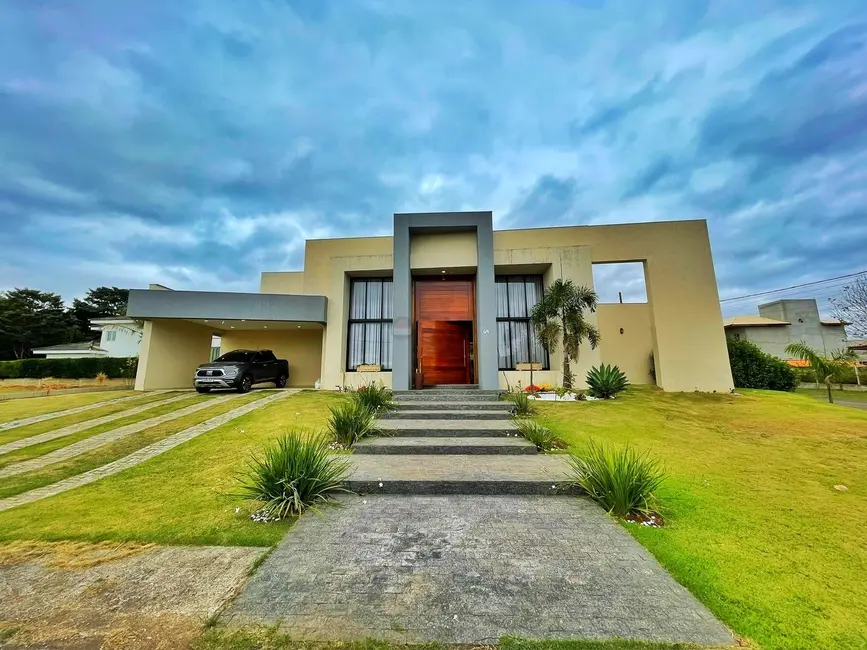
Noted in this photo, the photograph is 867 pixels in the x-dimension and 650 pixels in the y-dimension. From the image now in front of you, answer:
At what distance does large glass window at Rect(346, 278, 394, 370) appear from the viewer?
1263 cm

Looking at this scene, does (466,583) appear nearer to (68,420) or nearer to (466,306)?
(466,306)

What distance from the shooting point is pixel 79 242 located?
846 inches

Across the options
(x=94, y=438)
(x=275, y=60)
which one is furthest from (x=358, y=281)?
(x=94, y=438)

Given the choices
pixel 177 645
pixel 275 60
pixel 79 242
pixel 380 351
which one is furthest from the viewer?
pixel 79 242

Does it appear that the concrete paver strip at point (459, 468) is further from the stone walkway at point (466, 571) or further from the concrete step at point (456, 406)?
the concrete step at point (456, 406)

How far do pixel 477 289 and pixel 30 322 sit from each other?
1668 inches

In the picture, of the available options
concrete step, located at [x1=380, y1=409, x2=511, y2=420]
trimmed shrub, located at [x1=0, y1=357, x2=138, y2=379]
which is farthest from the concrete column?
trimmed shrub, located at [x1=0, y1=357, x2=138, y2=379]

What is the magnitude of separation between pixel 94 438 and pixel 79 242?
2424cm

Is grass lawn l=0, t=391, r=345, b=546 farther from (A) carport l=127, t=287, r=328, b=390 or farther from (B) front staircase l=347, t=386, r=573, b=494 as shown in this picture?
(A) carport l=127, t=287, r=328, b=390

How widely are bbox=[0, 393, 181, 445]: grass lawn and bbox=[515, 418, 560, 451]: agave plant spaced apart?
1033cm

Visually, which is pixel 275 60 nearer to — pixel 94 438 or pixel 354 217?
pixel 94 438

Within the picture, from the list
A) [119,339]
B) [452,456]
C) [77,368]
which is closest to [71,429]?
[452,456]

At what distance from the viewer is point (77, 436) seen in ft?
21.7

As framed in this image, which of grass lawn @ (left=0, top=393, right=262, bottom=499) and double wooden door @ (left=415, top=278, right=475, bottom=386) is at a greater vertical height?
double wooden door @ (left=415, top=278, right=475, bottom=386)
